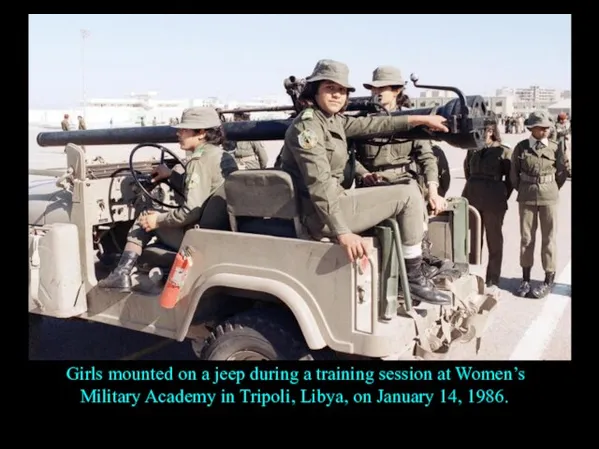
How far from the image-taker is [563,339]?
5223 mm

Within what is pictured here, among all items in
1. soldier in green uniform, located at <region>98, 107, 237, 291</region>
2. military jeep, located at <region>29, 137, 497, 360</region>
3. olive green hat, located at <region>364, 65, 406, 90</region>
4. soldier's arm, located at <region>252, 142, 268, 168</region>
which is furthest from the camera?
soldier's arm, located at <region>252, 142, 268, 168</region>

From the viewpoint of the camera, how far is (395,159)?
4633 mm

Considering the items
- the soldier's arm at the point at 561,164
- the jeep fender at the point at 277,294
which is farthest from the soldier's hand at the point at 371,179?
the soldier's arm at the point at 561,164

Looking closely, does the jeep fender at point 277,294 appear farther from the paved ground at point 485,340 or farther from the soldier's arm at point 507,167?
the soldier's arm at point 507,167

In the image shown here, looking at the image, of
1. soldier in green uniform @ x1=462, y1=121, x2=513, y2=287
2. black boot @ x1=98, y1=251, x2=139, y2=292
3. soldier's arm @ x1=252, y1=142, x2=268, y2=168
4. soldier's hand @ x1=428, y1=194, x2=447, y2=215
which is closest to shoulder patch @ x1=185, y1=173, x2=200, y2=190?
black boot @ x1=98, y1=251, x2=139, y2=292

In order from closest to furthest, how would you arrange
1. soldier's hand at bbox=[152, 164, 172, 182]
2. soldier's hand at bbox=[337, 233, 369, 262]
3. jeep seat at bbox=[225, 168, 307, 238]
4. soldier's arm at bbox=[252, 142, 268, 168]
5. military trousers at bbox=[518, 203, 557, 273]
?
1. soldier's hand at bbox=[337, 233, 369, 262]
2. jeep seat at bbox=[225, 168, 307, 238]
3. soldier's hand at bbox=[152, 164, 172, 182]
4. military trousers at bbox=[518, 203, 557, 273]
5. soldier's arm at bbox=[252, 142, 268, 168]

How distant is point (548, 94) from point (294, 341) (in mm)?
175392

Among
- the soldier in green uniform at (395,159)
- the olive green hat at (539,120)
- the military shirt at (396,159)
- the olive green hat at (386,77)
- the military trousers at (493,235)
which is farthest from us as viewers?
the military trousers at (493,235)

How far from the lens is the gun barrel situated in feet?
12.0

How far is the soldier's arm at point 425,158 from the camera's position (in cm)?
464

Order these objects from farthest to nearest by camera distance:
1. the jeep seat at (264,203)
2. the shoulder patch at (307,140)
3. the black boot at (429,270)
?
the black boot at (429,270) → the jeep seat at (264,203) → the shoulder patch at (307,140)

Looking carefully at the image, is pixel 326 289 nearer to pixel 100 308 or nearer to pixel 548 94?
pixel 100 308

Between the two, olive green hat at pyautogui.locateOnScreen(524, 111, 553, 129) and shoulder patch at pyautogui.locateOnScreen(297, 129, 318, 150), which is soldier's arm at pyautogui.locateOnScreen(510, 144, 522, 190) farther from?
shoulder patch at pyautogui.locateOnScreen(297, 129, 318, 150)

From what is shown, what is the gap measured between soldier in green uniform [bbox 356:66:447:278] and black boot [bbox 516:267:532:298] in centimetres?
237
